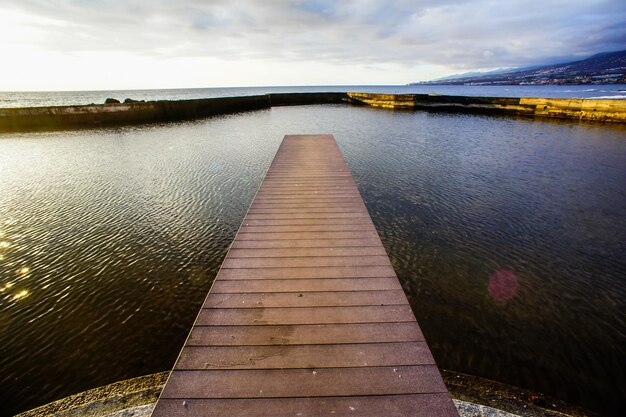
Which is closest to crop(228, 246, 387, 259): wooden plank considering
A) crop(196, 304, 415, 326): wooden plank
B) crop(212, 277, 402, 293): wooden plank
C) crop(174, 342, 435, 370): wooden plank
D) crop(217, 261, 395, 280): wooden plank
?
crop(217, 261, 395, 280): wooden plank

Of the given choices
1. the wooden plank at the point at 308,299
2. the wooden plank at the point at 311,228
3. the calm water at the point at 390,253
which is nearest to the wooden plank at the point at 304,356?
the wooden plank at the point at 308,299

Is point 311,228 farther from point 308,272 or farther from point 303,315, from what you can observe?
point 303,315

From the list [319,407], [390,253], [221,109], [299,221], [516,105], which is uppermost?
[221,109]

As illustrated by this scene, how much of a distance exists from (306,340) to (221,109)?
36846 mm

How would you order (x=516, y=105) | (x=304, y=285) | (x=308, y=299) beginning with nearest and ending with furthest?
(x=308, y=299)
(x=304, y=285)
(x=516, y=105)

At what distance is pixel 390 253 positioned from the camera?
7.22m

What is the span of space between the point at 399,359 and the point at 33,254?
912cm

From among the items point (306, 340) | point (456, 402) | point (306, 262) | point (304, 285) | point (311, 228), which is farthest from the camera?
point (311, 228)

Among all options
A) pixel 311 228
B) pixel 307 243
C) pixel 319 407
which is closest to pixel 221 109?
pixel 311 228

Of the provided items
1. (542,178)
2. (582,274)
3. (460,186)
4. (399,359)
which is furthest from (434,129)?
(399,359)

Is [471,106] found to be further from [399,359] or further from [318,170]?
[399,359]

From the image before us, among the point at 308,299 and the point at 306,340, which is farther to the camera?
the point at 308,299

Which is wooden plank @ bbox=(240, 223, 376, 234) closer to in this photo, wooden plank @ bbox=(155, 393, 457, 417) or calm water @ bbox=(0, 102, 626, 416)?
calm water @ bbox=(0, 102, 626, 416)

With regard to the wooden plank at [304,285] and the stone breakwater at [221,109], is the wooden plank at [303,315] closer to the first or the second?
the wooden plank at [304,285]
